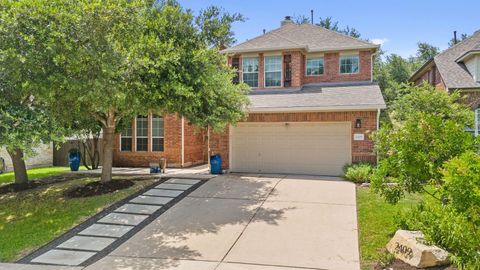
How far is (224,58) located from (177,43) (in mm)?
2263

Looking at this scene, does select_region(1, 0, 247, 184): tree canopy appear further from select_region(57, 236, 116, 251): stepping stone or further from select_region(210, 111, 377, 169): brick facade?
select_region(210, 111, 377, 169): brick facade

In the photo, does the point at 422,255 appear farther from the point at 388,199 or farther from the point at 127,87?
the point at 127,87

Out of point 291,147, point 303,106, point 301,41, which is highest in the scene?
point 301,41

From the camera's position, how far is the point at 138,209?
9531 millimetres

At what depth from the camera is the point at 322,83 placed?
17.5 m

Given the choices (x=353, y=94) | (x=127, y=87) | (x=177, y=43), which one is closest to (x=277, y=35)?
(x=353, y=94)

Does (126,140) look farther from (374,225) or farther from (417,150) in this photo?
(417,150)

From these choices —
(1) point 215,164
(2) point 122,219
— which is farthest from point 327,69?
(2) point 122,219

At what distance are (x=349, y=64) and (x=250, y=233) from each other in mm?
11963

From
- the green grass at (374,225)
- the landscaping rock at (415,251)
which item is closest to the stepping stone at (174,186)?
the green grass at (374,225)

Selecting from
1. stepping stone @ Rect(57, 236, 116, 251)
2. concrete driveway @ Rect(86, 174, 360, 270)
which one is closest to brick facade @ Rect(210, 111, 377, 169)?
concrete driveway @ Rect(86, 174, 360, 270)

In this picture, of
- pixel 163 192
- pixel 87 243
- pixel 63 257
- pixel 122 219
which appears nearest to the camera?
pixel 63 257

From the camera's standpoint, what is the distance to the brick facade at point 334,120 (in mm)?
13461

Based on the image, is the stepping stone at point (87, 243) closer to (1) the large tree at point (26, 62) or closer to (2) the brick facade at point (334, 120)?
(1) the large tree at point (26, 62)
